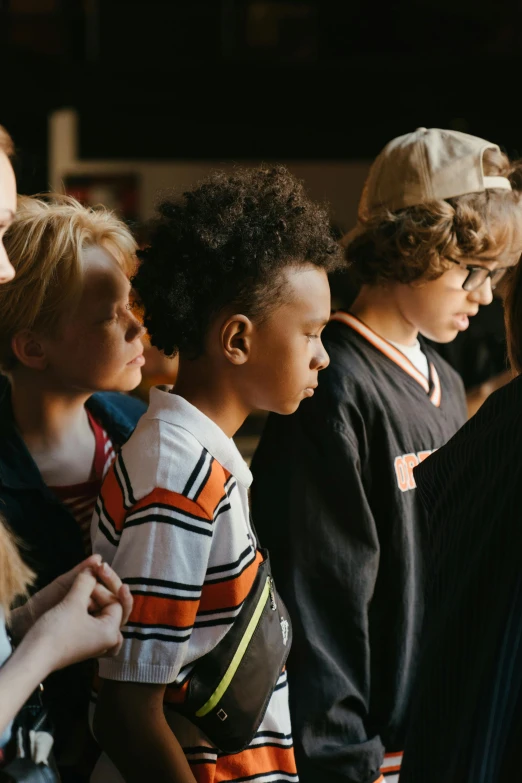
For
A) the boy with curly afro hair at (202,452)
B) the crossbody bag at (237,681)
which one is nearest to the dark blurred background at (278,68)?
the boy with curly afro hair at (202,452)

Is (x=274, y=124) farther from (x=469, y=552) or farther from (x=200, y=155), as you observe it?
(x=469, y=552)

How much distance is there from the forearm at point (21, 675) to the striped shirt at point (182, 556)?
0.11 meters

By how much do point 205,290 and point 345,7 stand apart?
18.1ft

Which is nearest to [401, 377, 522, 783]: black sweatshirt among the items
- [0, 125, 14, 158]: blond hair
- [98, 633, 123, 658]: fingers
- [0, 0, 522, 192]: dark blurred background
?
[98, 633, 123, 658]: fingers

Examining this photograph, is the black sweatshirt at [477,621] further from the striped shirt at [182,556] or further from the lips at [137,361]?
the lips at [137,361]

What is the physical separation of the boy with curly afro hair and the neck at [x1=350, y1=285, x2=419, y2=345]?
0.29 meters

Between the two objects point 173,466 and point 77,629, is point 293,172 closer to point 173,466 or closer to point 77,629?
point 173,466

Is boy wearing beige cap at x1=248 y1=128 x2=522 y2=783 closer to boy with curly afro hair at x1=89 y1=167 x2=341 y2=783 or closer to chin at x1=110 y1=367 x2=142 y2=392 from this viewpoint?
boy with curly afro hair at x1=89 y1=167 x2=341 y2=783

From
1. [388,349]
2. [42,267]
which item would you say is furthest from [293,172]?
[42,267]

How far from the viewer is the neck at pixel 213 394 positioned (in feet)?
3.76

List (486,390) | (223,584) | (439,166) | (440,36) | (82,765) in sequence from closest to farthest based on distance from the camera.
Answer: (223,584) < (82,765) < (439,166) < (486,390) < (440,36)

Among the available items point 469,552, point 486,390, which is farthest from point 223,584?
point 486,390

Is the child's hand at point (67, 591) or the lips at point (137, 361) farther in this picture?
the lips at point (137, 361)

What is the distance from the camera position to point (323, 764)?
1.22 m
